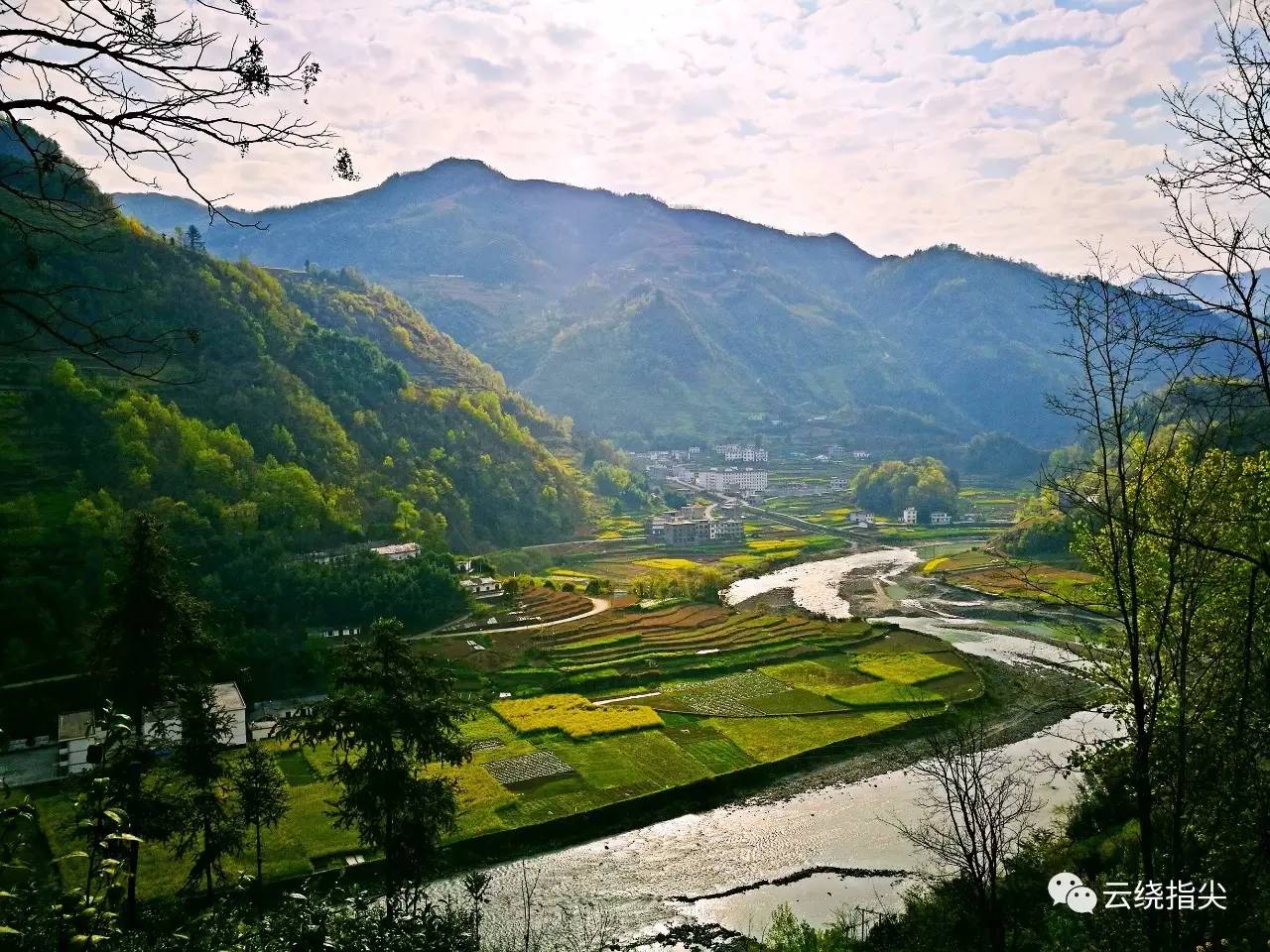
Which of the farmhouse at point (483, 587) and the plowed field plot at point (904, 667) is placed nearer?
the plowed field plot at point (904, 667)

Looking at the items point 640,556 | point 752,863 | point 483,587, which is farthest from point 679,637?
point 640,556

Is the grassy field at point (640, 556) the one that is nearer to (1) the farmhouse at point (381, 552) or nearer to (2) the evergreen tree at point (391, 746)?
(1) the farmhouse at point (381, 552)

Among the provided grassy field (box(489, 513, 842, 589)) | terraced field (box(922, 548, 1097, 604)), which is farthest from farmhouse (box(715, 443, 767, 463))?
terraced field (box(922, 548, 1097, 604))

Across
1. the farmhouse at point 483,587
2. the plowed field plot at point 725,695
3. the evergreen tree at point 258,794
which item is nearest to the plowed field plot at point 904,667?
the plowed field plot at point 725,695

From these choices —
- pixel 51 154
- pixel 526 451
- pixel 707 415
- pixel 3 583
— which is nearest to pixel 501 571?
pixel 526 451

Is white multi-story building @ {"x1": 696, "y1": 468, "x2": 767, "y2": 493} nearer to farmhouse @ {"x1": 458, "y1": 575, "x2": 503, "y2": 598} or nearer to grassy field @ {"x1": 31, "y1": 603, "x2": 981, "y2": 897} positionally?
grassy field @ {"x1": 31, "y1": 603, "x2": 981, "y2": 897}

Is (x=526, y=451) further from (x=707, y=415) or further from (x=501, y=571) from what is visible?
(x=707, y=415)
